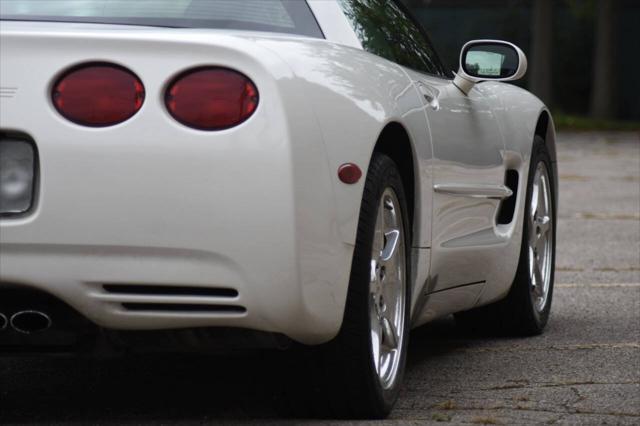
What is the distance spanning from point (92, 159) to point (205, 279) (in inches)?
15.9

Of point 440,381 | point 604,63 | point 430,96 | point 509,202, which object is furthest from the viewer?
point 604,63

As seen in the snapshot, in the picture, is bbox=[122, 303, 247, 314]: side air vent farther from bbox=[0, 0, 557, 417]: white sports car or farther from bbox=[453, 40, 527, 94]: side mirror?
bbox=[453, 40, 527, 94]: side mirror

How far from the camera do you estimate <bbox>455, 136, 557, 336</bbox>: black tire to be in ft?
21.0

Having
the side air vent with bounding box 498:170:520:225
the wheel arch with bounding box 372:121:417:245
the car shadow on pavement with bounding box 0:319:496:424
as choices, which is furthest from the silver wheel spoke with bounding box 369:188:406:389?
the side air vent with bounding box 498:170:520:225

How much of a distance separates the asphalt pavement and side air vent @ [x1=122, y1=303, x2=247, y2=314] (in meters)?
0.50

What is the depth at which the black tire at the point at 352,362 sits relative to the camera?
429cm

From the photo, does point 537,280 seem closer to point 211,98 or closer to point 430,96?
point 430,96

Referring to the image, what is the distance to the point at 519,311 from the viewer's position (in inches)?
251

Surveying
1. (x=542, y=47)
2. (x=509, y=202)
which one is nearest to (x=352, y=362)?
(x=509, y=202)

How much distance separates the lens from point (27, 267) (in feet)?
12.8

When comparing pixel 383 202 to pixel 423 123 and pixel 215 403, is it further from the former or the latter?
pixel 215 403

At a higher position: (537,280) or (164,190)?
(164,190)

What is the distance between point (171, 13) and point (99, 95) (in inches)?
23.6

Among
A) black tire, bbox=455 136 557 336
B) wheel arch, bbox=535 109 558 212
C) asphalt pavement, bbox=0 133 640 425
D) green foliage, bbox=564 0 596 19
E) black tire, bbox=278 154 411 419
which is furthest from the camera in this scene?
green foliage, bbox=564 0 596 19
